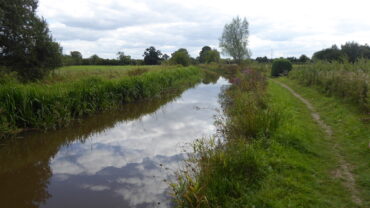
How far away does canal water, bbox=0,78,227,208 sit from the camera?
465 centimetres

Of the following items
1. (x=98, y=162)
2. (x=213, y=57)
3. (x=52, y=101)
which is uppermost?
(x=213, y=57)

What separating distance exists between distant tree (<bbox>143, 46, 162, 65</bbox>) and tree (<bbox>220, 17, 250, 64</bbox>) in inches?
665

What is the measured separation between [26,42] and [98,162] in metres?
13.3

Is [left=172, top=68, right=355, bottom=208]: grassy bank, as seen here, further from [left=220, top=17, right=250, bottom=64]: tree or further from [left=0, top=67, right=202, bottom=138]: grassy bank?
[left=220, top=17, right=250, bottom=64]: tree

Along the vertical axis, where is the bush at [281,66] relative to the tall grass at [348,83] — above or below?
above

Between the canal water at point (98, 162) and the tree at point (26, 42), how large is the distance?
8817mm

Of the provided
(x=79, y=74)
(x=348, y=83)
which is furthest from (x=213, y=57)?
(x=348, y=83)

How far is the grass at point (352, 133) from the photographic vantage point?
15.1 feet

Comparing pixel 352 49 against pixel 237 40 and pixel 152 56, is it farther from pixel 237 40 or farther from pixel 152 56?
pixel 152 56

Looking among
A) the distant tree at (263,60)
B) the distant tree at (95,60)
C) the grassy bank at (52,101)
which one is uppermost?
the distant tree at (263,60)

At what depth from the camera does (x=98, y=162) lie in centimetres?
631

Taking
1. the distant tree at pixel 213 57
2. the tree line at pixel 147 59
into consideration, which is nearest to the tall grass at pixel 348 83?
the tree line at pixel 147 59

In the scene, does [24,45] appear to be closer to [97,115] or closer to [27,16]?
[27,16]

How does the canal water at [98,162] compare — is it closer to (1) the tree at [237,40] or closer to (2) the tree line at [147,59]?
(2) the tree line at [147,59]
